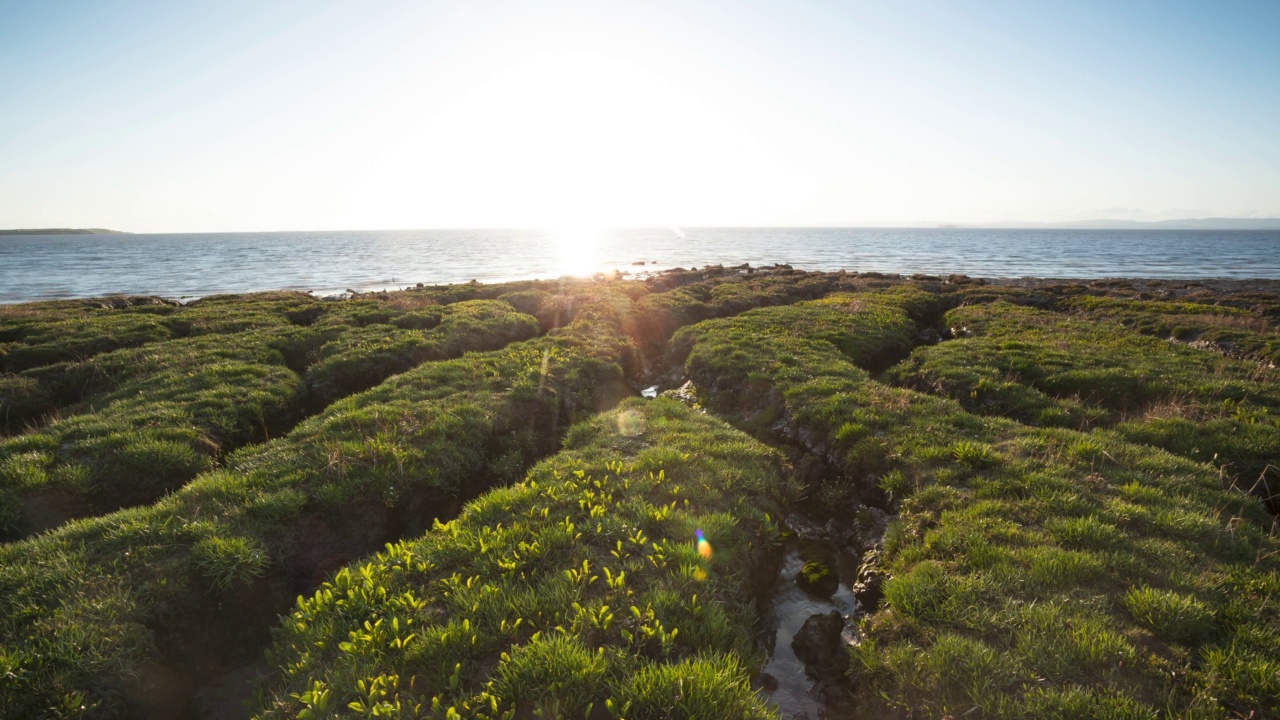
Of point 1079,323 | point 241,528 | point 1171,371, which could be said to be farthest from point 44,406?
point 1079,323

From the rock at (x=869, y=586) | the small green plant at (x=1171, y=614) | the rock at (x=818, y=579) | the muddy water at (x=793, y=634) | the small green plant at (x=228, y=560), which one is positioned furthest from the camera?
the rock at (x=818, y=579)

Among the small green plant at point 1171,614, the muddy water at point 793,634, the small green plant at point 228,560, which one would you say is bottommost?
the muddy water at point 793,634

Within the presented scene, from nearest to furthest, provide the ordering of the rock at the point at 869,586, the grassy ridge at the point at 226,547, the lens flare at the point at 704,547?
the grassy ridge at the point at 226,547
the lens flare at the point at 704,547
the rock at the point at 869,586

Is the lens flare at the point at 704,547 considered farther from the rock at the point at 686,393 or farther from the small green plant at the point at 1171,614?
the rock at the point at 686,393

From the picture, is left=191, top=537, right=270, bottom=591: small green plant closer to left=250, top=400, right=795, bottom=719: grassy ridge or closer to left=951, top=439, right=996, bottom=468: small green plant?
left=250, top=400, right=795, bottom=719: grassy ridge

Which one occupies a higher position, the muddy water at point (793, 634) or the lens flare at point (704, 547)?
the lens flare at point (704, 547)

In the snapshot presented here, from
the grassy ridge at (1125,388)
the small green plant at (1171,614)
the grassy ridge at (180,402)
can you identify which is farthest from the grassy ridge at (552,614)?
the grassy ridge at (1125,388)

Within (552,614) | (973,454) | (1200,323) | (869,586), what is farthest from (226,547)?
(1200,323)

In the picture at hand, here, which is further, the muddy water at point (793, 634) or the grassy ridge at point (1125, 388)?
the grassy ridge at point (1125, 388)
